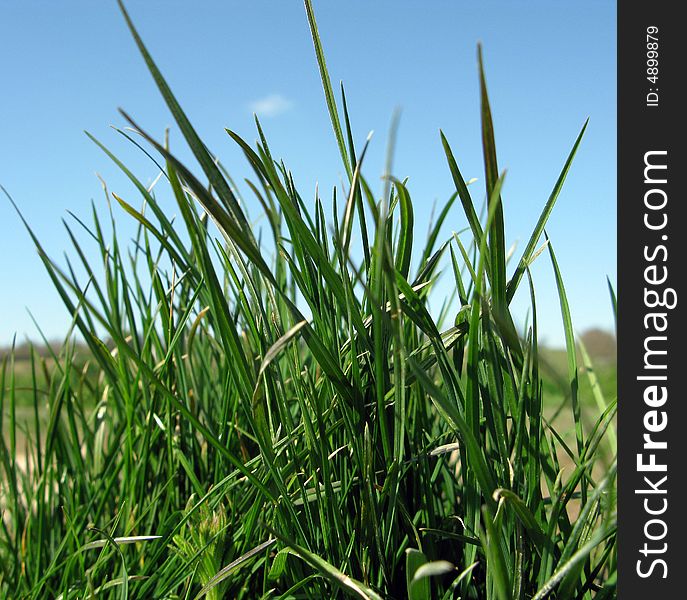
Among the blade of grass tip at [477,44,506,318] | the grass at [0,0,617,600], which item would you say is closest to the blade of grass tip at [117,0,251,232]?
the grass at [0,0,617,600]

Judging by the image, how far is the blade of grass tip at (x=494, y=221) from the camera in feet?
1.08

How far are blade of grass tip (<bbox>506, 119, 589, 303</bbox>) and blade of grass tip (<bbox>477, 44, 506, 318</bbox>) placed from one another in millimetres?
57

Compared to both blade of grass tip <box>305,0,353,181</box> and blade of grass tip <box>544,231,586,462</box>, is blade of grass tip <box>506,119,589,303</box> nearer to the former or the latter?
blade of grass tip <box>544,231,586,462</box>

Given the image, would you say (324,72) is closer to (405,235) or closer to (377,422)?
(405,235)

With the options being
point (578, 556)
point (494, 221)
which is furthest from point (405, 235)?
point (578, 556)

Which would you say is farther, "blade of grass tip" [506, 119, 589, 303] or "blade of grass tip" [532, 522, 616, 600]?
"blade of grass tip" [506, 119, 589, 303]

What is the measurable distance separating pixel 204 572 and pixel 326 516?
0.11 m

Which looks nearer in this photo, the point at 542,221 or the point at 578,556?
the point at 578,556

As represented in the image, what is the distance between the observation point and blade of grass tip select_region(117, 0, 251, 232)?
12.7 inches

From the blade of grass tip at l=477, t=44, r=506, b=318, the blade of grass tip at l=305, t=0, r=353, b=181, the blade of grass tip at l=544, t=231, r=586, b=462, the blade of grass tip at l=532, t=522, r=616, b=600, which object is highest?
the blade of grass tip at l=305, t=0, r=353, b=181

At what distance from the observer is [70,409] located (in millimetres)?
713

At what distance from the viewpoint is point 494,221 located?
0.35 m

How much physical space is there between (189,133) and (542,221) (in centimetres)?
22
